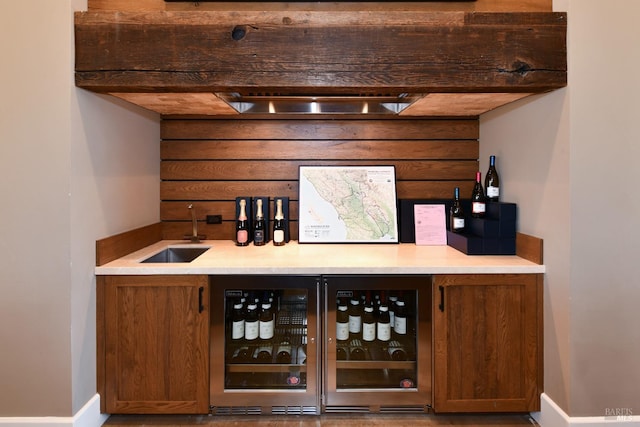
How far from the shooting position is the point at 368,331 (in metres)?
2.14

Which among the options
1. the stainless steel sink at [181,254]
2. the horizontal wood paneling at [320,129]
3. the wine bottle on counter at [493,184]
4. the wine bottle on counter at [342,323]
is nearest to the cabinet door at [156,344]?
the stainless steel sink at [181,254]

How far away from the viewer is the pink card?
2.62m

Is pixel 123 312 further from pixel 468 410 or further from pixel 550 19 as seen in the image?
pixel 550 19

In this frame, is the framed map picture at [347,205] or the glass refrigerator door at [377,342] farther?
the framed map picture at [347,205]

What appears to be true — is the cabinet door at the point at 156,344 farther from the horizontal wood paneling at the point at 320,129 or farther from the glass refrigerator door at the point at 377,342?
the horizontal wood paneling at the point at 320,129

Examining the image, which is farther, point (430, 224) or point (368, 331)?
point (430, 224)

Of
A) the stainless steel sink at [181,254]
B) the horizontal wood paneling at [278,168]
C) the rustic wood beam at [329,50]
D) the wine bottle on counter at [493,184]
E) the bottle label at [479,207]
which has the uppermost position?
the rustic wood beam at [329,50]

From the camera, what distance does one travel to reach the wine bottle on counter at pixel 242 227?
2.57 meters

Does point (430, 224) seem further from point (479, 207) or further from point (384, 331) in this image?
point (384, 331)

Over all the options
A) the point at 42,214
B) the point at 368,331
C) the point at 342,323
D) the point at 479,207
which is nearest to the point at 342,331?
the point at 342,323

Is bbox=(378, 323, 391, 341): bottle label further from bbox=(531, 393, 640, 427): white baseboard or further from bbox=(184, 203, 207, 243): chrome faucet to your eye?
bbox=(184, 203, 207, 243): chrome faucet

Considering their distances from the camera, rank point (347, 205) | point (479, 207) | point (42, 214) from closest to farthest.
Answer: point (42, 214), point (479, 207), point (347, 205)

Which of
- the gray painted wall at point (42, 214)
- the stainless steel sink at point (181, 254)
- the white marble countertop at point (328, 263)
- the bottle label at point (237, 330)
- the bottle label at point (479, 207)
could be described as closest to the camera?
the gray painted wall at point (42, 214)

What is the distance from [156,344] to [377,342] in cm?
119
